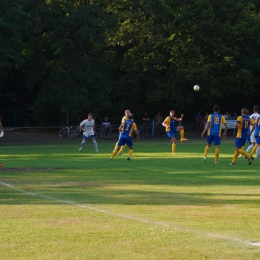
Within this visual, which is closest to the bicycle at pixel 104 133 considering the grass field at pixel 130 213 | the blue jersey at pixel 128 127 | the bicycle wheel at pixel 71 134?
the bicycle wheel at pixel 71 134

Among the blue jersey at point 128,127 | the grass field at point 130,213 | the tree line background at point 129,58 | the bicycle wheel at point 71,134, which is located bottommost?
the grass field at point 130,213

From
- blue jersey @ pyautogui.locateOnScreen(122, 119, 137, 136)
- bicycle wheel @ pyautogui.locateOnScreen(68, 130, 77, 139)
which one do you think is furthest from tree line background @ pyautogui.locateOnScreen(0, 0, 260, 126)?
blue jersey @ pyautogui.locateOnScreen(122, 119, 137, 136)

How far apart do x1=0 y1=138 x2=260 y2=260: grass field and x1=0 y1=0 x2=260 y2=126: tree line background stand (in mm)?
26773

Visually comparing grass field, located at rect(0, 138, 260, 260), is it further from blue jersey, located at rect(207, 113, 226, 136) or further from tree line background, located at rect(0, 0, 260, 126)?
tree line background, located at rect(0, 0, 260, 126)

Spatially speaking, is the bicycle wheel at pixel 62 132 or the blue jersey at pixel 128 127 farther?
the bicycle wheel at pixel 62 132

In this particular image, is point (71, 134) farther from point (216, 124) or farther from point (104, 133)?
point (216, 124)

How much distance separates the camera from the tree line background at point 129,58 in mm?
47656

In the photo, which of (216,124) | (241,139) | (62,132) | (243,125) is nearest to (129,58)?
(62,132)

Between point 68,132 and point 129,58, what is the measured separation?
28.2 ft

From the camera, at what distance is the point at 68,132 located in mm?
47844

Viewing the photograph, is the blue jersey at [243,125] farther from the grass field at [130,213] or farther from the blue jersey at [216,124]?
the grass field at [130,213]

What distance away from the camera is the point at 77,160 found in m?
26.2

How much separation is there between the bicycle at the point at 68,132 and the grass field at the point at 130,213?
25.9m

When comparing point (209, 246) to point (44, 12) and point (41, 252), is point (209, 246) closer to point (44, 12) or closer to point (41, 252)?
point (41, 252)
